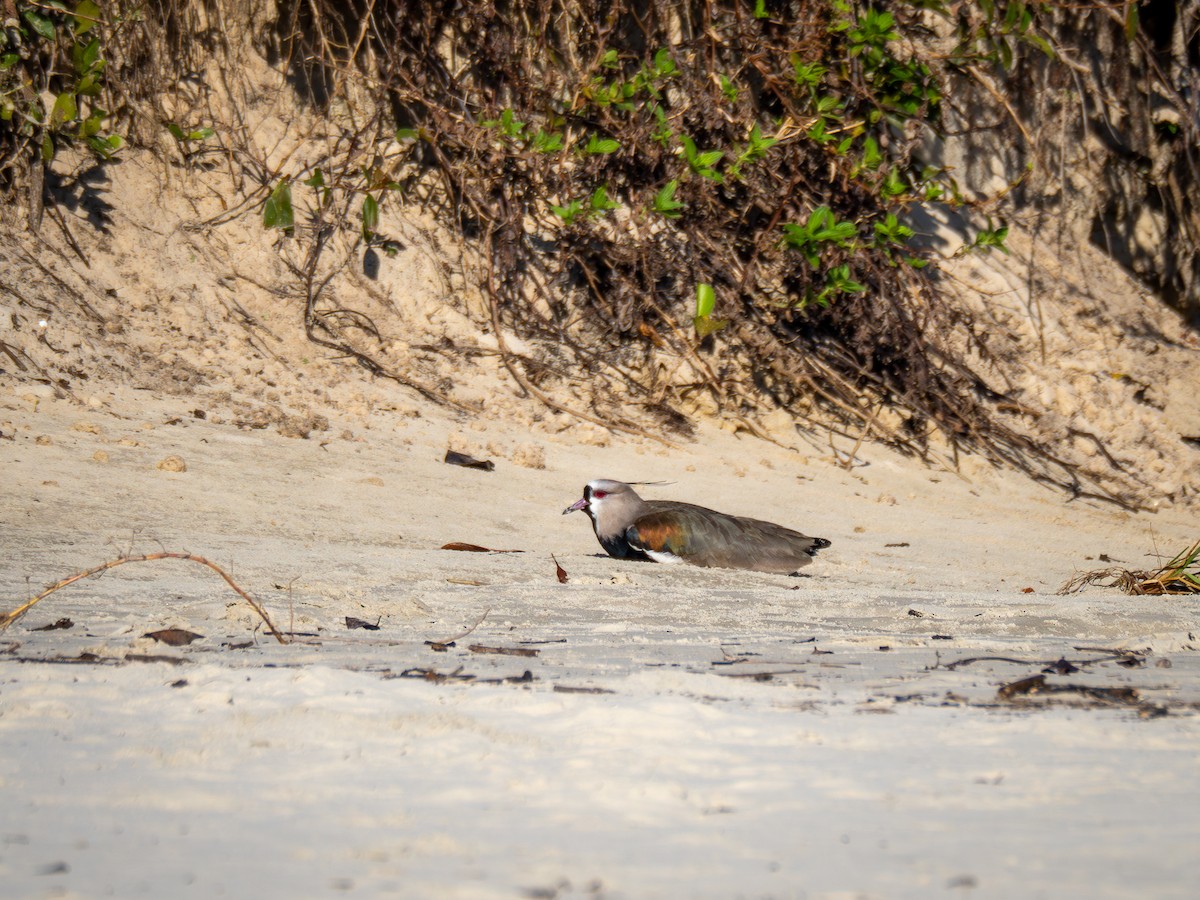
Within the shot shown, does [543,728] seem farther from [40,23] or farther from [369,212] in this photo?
[40,23]

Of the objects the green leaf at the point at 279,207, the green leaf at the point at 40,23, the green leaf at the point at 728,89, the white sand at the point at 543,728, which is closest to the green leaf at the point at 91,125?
the green leaf at the point at 40,23

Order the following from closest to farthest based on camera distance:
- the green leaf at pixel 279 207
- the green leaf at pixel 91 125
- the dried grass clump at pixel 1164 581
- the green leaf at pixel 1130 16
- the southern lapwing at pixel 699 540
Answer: the dried grass clump at pixel 1164 581, the southern lapwing at pixel 699 540, the green leaf at pixel 91 125, the green leaf at pixel 279 207, the green leaf at pixel 1130 16

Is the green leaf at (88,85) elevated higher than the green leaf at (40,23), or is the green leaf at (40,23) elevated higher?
the green leaf at (40,23)

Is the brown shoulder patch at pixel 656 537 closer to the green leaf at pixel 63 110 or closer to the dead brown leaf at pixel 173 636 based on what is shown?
the dead brown leaf at pixel 173 636

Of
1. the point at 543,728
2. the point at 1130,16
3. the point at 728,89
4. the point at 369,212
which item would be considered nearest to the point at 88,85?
the point at 369,212

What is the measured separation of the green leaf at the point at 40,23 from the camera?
268 inches

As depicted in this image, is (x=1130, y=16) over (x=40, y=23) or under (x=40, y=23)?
over

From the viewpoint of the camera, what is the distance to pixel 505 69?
8.10 meters

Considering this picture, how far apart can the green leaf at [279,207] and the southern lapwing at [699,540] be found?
3323mm

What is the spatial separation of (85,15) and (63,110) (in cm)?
55

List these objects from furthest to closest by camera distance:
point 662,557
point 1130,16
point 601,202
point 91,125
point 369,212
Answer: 1. point 1130,16
2. point 601,202
3. point 369,212
4. point 91,125
5. point 662,557

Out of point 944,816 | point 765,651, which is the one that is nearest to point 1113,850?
point 944,816

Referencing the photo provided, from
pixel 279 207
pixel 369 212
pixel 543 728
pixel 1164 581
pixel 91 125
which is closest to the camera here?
pixel 543 728

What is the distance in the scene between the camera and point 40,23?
682cm
